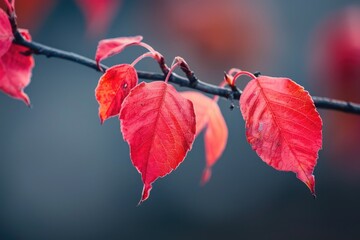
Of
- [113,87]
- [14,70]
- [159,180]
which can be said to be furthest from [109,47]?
[159,180]

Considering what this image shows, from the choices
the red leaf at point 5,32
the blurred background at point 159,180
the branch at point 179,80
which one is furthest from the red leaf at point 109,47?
the blurred background at point 159,180

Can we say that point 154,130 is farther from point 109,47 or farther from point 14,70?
point 14,70

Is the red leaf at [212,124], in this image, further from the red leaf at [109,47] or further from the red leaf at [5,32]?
the red leaf at [5,32]

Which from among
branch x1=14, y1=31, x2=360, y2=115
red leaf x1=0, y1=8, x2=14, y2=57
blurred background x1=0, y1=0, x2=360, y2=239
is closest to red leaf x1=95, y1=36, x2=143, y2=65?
branch x1=14, y1=31, x2=360, y2=115

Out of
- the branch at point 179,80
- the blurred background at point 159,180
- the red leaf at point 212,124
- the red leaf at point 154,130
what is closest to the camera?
the red leaf at point 154,130

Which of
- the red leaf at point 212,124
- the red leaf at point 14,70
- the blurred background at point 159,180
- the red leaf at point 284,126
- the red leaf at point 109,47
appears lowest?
the blurred background at point 159,180

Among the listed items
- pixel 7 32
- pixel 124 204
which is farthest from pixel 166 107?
pixel 124 204

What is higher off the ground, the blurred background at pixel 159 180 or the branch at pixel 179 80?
the branch at pixel 179 80
